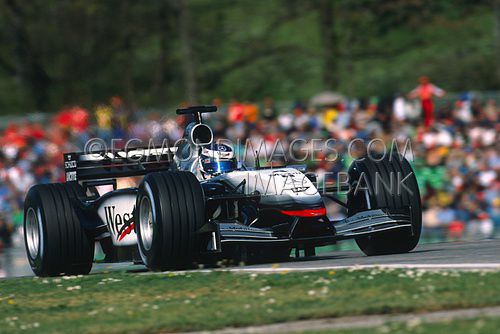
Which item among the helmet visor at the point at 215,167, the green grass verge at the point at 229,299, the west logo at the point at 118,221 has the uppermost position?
the helmet visor at the point at 215,167

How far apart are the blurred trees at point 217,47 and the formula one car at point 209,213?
21682mm

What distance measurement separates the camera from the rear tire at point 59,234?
43.3 feet

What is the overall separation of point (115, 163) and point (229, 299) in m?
5.49

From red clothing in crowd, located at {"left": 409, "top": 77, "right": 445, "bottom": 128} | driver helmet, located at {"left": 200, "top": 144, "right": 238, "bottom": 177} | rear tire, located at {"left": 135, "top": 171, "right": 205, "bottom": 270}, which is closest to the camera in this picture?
rear tire, located at {"left": 135, "top": 171, "right": 205, "bottom": 270}

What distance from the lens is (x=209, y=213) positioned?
13.0 meters

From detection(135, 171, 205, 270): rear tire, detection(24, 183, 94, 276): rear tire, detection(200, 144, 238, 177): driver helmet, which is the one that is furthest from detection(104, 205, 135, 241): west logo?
detection(135, 171, 205, 270): rear tire

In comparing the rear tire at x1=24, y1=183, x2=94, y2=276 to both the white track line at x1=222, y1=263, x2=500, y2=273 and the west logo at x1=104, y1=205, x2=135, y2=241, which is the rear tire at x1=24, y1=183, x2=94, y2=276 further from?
the white track line at x1=222, y1=263, x2=500, y2=273

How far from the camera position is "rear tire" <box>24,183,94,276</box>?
520 inches

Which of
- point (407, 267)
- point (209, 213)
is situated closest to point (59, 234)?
point (209, 213)

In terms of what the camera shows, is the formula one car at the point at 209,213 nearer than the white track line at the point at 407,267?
No

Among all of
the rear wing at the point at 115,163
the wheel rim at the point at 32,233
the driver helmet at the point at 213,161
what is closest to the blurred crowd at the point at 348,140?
the rear wing at the point at 115,163

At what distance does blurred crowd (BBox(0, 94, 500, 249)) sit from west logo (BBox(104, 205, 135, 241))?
3.00 meters

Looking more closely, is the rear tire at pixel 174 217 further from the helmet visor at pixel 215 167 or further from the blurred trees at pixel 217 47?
the blurred trees at pixel 217 47

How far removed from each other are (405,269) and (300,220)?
214 centimetres
